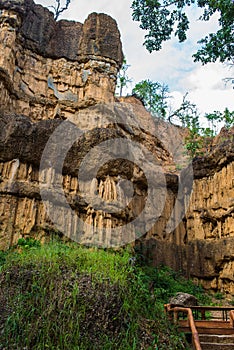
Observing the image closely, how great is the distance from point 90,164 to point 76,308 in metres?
8.51

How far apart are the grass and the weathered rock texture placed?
4.92 meters

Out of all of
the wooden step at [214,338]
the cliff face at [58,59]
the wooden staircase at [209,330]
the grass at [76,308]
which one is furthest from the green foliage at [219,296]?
the cliff face at [58,59]

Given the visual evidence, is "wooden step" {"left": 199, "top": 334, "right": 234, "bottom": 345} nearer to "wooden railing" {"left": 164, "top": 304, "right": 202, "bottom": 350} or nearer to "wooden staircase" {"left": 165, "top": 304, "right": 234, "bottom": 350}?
"wooden staircase" {"left": 165, "top": 304, "right": 234, "bottom": 350}

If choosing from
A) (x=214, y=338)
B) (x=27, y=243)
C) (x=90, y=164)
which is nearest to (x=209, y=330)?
(x=214, y=338)

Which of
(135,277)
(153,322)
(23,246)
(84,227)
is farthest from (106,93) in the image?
(153,322)

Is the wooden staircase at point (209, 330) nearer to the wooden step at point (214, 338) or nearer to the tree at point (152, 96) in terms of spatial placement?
the wooden step at point (214, 338)

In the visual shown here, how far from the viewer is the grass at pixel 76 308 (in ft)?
19.9

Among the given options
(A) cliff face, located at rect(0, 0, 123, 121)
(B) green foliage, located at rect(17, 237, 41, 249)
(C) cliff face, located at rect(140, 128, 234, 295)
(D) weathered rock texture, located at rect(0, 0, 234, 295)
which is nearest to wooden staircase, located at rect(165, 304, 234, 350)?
(B) green foliage, located at rect(17, 237, 41, 249)

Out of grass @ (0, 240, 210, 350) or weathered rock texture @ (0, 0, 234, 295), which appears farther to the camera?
weathered rock texture @ (0, 0, 234, 295)

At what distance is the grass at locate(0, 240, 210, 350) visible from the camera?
6.08 meters

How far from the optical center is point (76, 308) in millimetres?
6656

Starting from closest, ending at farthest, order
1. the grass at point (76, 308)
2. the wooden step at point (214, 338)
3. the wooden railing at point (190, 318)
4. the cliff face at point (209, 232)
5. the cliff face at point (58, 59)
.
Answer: the wooden railing at point (190, 318) < the grass at point (76, 308) < the wooden step at point (214, 338) < the cliff face at point (209, 232) < the cliff face at point (58, 59)

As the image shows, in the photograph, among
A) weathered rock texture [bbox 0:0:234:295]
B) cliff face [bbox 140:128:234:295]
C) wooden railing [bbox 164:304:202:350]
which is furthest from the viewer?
cliff face [bbox 140:128:234:295]

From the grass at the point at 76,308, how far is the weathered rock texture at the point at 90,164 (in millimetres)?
4922
